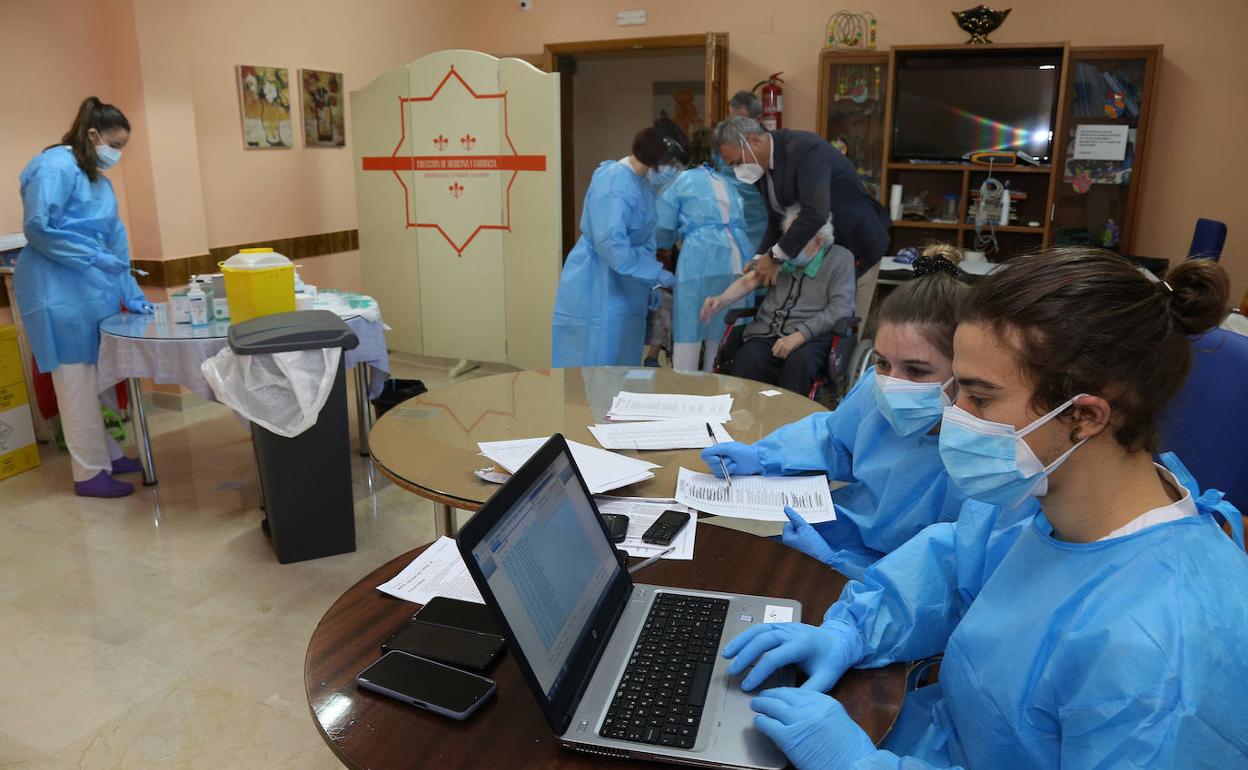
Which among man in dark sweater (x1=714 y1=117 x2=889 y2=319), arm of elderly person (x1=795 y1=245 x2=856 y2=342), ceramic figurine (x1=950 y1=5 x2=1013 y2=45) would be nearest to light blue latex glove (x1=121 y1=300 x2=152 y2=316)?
man in dark sweater (x1=714 y1=117 x2=889 y2=319)

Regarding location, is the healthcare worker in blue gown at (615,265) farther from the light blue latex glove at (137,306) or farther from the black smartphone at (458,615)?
the black smartphone at (458,615)

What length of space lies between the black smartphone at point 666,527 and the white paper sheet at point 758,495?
8 cm

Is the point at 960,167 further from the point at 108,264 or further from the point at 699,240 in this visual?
the point at 108,264

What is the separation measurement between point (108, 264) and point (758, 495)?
3.05 metres

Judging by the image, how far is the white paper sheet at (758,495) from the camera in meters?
1.69

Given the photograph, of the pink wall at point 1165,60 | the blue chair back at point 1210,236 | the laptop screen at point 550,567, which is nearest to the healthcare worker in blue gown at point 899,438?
the laptop screen at point 550,567

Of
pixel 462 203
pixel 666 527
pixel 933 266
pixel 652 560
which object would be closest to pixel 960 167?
pixel 462 203

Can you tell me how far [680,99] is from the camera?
780cm

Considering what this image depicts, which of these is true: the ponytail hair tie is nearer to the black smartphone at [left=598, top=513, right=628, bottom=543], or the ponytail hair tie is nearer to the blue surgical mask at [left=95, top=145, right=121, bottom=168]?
the black smartphone at [left=598, top=513, right=628, bottom=543]

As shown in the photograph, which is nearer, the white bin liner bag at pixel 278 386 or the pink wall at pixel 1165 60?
the white bin liner bag at pixel 278 386

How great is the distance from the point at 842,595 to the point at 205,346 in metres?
2.81

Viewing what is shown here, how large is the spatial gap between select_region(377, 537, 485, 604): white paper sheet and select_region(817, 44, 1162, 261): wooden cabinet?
4832 millimetres

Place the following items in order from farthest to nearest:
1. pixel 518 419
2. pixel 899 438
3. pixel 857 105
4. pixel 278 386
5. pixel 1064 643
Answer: pixel 857 105, pixel 278 386, pixel 518 419, pixel 899 438, pixel 1064 643

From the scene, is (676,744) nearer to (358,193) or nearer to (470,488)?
(470,488)
